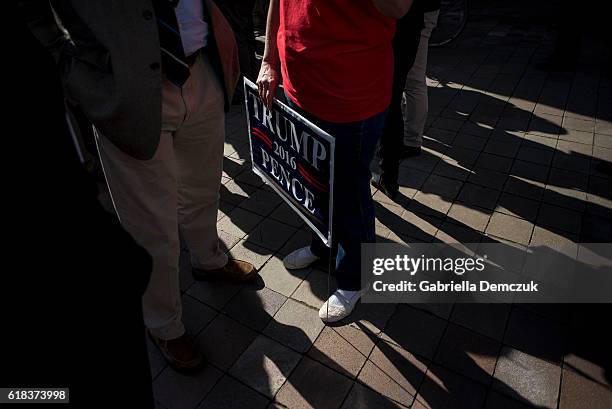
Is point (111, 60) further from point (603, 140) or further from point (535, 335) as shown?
point (603, 140)

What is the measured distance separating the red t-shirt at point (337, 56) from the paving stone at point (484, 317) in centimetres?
133

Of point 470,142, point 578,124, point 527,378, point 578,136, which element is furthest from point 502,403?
point 578,124

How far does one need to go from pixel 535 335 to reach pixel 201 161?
6.82 ft

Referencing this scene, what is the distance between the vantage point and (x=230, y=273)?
2.67 meters

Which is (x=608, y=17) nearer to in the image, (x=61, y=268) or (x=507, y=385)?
(x=507, y=385)

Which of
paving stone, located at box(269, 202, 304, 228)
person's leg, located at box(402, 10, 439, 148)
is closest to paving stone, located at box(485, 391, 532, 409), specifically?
paving stone, located at box(269, 202, 304, 228)

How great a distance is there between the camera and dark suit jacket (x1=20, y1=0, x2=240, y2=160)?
1489 millimetres

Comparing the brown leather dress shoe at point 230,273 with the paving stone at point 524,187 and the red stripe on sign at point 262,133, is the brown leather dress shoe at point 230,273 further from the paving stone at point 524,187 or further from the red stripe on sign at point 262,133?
the paving stone at point 524,187

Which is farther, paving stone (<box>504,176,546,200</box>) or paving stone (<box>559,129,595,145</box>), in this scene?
paving stone (<box>559,129,595,145</box>)

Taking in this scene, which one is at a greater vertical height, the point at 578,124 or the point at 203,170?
the point at 203,170

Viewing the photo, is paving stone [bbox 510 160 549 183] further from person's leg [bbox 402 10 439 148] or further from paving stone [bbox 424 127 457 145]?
person's leg [bbox 402 10 439 148]

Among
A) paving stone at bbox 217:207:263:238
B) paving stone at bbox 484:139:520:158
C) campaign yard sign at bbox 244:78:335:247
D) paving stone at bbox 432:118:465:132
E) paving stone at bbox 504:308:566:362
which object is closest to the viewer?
campaign yard sign at bbox 244:78:335:247

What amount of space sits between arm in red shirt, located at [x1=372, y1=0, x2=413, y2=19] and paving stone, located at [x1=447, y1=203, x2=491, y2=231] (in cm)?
191

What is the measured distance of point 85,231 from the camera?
78 cm
